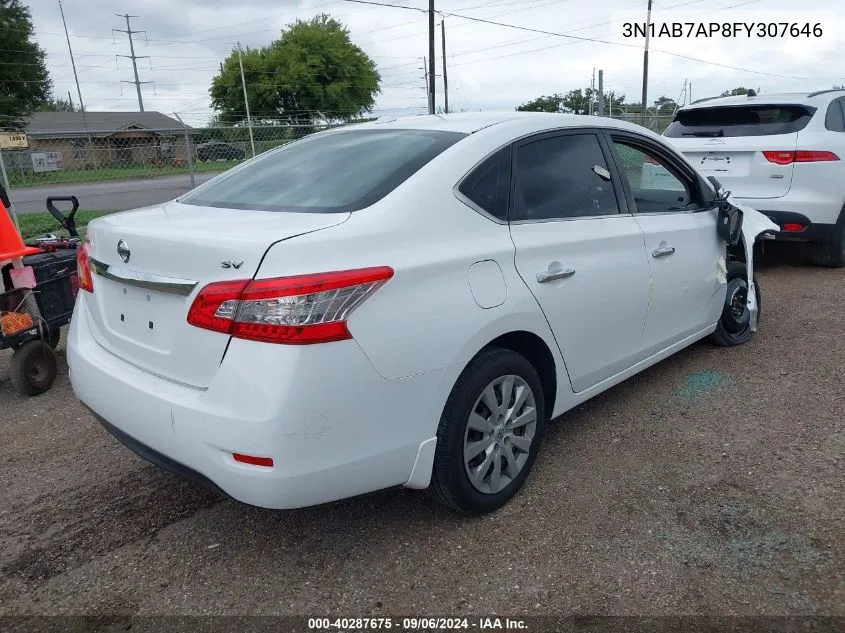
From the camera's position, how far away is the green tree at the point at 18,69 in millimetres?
40719

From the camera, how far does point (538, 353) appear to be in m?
3.00

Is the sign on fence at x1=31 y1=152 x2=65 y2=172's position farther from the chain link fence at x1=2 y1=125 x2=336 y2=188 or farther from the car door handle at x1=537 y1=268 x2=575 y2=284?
the car door handle at x1=537 y1=268 x2=575 y2=284

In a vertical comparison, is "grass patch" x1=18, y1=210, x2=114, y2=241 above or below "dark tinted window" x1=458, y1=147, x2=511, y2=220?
below

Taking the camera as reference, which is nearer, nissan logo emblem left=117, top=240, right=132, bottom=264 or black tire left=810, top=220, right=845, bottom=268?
nissan logo emblem left=117, top=240, right=132, bottom=264

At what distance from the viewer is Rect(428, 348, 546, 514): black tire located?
8.35 feet

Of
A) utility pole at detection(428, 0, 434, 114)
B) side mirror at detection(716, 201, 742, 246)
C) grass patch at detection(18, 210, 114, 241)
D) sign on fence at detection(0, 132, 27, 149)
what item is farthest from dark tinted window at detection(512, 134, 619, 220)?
utility pole at detection(428, 0, 434, 114)

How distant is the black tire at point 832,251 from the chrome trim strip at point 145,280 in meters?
6.55

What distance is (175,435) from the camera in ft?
7.66

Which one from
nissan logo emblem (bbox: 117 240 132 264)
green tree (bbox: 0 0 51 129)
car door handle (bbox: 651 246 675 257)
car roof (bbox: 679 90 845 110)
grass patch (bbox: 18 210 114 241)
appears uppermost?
green tree (bbox: 0 0 51 129)

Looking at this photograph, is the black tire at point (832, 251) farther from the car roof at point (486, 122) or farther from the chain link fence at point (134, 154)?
the chain link fence at point (134, 154)

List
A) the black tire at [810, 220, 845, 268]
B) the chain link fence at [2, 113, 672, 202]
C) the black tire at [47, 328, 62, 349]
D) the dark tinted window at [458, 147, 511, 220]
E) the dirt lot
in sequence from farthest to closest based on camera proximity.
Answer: the chain link fence at [2, 113, 672, 202] < the black tire at [810, 220, 845, 268] < the black tire at [47, 328, 62, 349] < the dark tinted window at [458, 147, 511, 220] < the dirt lot

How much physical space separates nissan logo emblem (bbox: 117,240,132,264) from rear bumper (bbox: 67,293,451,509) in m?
0.44

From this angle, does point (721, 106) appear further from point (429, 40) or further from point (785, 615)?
point (429, 40)

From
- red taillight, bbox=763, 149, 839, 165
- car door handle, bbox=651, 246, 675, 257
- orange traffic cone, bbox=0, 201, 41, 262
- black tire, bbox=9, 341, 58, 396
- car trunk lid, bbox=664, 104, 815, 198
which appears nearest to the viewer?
car door handle, bbox=651, 246, 675, 257
